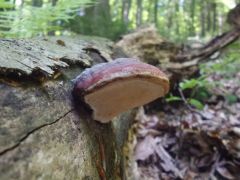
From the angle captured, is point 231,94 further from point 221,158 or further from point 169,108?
point 221,158

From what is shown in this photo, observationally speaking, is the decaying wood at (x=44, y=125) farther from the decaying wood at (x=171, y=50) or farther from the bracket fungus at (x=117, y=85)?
the decaying wood at (x=171, y=50)

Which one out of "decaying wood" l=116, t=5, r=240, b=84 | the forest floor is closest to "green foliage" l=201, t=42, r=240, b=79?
"decaying wood" l=116, t=5, r=240, b=84

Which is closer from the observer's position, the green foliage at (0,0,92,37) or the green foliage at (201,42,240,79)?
the green foliage at (0,0,92,37)

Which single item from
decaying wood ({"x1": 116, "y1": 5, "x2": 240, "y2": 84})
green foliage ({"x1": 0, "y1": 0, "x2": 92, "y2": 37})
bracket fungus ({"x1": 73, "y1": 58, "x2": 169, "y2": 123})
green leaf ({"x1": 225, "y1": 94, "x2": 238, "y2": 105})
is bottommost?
green leaf ({"x1": 225, "y1": 94, "x2": 238, "y2": 105})

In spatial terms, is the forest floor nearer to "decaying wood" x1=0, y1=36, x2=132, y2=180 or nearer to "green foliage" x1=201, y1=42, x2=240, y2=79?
"green foliage" x1=201, y1=42, x2=240, y2=79

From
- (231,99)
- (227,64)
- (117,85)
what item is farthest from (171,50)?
(117,85)

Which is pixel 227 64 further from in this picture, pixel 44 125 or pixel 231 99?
pixel 44 125

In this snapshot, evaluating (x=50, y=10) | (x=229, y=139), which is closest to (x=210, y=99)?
(x=229, y=139)

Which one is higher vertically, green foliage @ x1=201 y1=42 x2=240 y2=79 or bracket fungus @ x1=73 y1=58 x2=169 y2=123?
bracket fungus @ x1=73 y1=58 x2=169 y2=123
